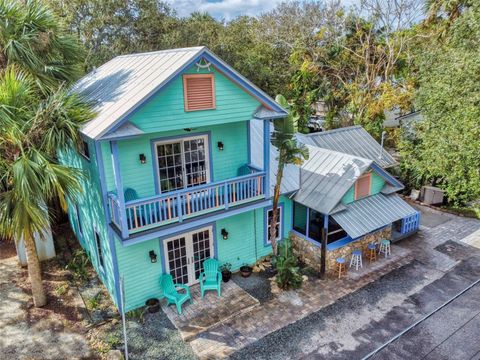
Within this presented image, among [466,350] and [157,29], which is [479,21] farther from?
[157,29]

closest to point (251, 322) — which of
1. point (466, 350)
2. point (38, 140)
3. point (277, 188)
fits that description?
point (277, 188)

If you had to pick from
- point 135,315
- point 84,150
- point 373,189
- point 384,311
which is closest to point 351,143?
point 373,189

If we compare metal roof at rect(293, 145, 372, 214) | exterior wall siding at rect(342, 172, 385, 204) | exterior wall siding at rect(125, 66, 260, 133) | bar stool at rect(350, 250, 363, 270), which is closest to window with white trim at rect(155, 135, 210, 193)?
exterior wall siding at rect(125, 66, 260, 133)

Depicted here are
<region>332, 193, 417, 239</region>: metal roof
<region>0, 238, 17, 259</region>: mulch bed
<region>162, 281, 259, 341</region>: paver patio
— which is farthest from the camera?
<region>0, 238, 17, 259</region>: mulch bed

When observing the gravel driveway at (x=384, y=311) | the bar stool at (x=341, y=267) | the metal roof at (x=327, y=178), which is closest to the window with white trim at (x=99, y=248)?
the gravel driveway at (x=384, y=311)

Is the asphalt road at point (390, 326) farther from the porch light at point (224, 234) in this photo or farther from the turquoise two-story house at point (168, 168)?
the turquoise two-story house at point (168, 168)

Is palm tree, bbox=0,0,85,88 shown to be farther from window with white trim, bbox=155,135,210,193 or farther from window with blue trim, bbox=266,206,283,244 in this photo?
window with blue trim, bbox=266,206,283,244

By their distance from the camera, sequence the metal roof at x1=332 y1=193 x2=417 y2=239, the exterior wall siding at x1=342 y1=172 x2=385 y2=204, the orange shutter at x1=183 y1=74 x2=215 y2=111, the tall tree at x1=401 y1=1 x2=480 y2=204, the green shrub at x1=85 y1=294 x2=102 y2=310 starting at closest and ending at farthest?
the orange shutter at x1=183 y1=74 x2=215 y2=111 < the green shrub at x1=85 y1=294 x2=102 y2=310 < the metal roof at x1=332 y1=193 x2=417 y2=239 < the exterior wall siding at x1=342 y1=172 x2=385 y2=204 < the tall tree at x1=401 y1=1 x2=480 y2=204

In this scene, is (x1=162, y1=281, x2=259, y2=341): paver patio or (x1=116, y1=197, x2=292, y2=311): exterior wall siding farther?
(x1=116, y1=197, x2=292, y2=311): exterior wall siding
